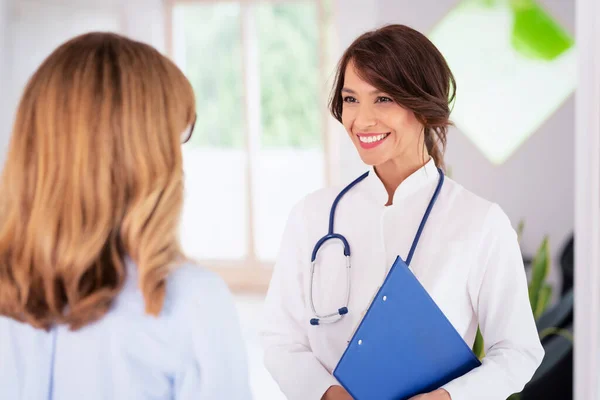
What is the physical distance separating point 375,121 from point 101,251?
63 centimetres

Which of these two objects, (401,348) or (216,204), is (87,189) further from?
(216,204)

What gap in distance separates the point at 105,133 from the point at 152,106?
79 mm

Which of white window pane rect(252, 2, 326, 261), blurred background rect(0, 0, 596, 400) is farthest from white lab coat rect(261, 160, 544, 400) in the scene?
white window pane rect(252, 2, 326, 261)

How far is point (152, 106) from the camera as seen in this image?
1068 mm

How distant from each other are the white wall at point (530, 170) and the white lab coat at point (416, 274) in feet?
11.1

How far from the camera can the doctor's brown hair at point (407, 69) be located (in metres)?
1.41

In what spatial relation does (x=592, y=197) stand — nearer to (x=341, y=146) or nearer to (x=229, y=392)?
(x=229, y=392)

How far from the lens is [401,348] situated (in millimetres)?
1385

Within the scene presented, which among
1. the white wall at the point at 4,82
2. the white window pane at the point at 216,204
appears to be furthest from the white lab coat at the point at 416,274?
the white window pane at the point at 216,204

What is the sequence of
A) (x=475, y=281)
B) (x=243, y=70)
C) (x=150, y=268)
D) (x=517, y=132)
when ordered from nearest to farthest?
(x=150, y=268) → (x=475, y=281) → (x=517, y=132) → (x=243, y=70)

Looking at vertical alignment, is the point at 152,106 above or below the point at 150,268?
above

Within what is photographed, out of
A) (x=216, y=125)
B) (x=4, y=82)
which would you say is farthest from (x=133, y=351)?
(x=216, y=125)

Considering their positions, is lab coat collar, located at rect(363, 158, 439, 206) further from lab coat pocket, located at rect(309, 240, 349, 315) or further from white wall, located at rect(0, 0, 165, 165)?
white wall, located at rect(0, 0, 165, 165)

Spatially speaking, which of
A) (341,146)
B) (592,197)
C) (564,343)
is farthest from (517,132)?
(592,197)
